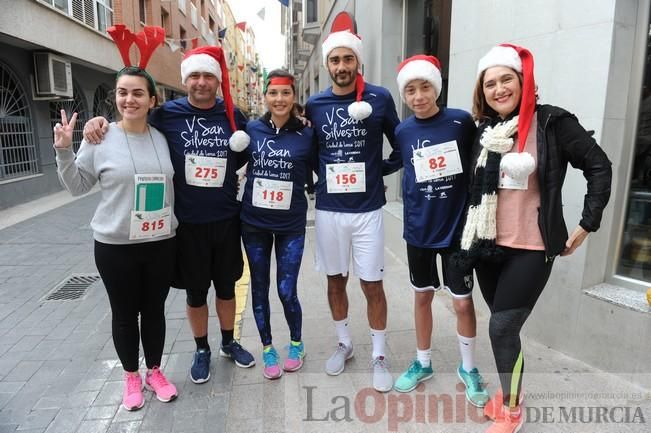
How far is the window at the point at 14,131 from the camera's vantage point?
29.9 feet

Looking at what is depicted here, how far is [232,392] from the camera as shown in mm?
2730

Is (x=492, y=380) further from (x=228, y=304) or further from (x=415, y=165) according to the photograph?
(x=228, y=304)

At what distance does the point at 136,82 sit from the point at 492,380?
2749 millimetres

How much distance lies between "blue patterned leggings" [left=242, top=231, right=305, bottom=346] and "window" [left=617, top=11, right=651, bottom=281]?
215 cm

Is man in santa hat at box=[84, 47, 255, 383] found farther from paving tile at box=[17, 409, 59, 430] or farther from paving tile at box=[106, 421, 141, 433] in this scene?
paving tile at box=[17, 409, 59, 430]

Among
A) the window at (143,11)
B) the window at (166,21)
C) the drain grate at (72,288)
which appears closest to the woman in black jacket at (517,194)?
the drain grate at (72,288)

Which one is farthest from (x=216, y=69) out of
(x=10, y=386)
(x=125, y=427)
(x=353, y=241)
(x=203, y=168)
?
(x=10, y=386)

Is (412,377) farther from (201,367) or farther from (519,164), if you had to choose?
(519,164)

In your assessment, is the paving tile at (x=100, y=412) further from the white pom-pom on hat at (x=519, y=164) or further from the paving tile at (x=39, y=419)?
the white pom-pom on hat at (x=519, y=164)

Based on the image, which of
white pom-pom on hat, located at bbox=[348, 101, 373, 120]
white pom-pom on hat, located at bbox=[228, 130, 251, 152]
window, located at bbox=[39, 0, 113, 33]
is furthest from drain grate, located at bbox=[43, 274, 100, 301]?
window, located at bbox=[39, 0, 113, 33]

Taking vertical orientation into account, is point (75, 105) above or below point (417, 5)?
below

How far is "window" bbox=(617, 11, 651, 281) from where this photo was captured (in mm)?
2717

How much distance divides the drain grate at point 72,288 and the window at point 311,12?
13.0 m

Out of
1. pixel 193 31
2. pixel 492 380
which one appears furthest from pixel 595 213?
pixel 193 31
